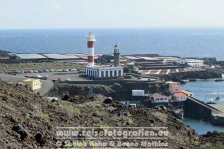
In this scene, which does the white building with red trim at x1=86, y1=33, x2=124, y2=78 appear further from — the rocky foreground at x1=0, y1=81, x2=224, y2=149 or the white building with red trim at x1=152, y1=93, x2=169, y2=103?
the rocky foreground at x1=0, y1=81, x2=224, y2=149

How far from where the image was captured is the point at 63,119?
46.4 feet

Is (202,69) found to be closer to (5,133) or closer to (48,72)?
(48,72)

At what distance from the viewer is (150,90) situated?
61625 mm

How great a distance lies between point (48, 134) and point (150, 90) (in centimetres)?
5005

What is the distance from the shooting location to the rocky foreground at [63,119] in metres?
11.2

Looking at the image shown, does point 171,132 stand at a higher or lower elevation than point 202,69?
higher

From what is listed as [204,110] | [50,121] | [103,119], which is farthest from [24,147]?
[204,110]

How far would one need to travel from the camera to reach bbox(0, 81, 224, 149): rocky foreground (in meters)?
11.2

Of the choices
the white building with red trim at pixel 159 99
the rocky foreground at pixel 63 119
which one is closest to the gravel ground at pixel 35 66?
the white building with red trim at pixel 159 99

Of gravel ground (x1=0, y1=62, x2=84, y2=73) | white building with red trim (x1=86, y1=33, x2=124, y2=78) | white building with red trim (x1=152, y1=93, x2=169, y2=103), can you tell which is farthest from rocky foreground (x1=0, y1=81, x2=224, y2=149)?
gravel ground (x1=0, y1=62, x2=84, y2=73)

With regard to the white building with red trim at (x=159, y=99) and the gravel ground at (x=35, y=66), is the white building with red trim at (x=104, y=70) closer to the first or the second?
the white building with red trim at (x=159, y=99)

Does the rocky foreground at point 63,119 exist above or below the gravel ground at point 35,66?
above

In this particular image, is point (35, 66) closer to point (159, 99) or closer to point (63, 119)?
point (159, 99)

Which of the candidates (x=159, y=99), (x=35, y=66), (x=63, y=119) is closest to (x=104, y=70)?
(x=159, y=99)
